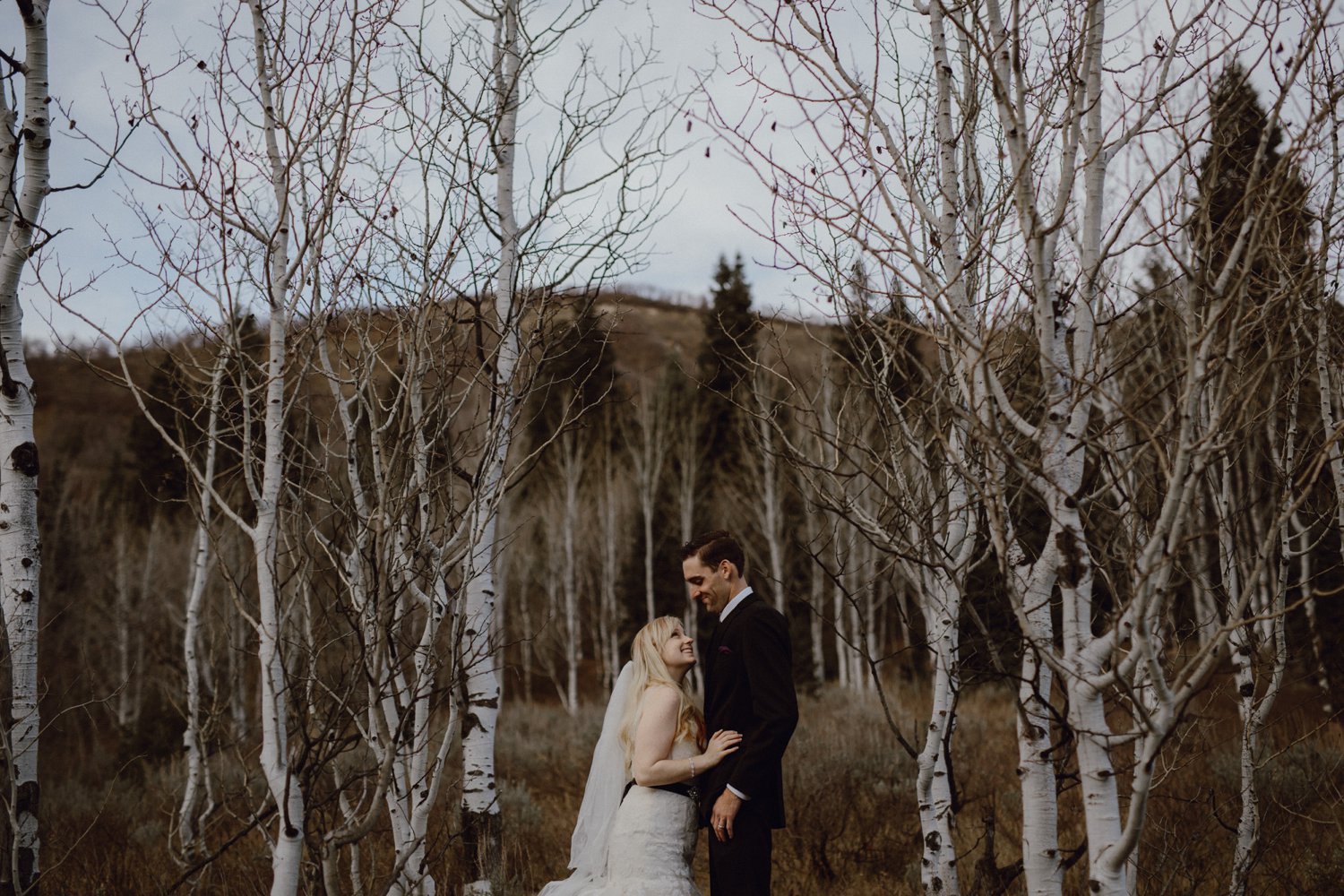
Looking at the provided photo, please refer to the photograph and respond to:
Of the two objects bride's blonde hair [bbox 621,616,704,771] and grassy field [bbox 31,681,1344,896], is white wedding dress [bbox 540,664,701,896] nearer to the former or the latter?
bride's blonde hair [bbox 621,616,704,771]

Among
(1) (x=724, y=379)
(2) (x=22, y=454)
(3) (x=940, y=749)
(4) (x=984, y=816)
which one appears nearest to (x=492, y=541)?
(2) (x=22, y=454)

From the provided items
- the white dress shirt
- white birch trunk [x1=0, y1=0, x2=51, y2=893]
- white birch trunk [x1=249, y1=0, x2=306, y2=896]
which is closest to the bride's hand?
the white dress shirt

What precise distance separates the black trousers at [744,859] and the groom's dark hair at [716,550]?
101 centimetres

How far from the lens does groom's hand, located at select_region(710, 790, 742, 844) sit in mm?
3613

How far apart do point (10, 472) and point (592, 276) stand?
2798mm

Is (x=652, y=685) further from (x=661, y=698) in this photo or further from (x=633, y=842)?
(x=633, y=842)

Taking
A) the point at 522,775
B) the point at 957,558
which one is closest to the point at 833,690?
the point at 522,775

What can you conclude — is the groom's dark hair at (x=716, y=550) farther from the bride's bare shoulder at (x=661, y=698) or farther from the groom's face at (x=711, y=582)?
the bride's bare shoulder at (x=661, y=698)

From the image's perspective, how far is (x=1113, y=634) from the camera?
219 centimetres

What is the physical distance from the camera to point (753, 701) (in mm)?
3729

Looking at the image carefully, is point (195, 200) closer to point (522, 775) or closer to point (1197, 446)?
point (1197, 446)

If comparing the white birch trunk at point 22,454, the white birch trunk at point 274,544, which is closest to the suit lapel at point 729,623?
the white birch trunk at point 274,544

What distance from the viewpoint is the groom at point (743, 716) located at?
11.9ft

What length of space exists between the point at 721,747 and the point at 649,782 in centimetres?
37
